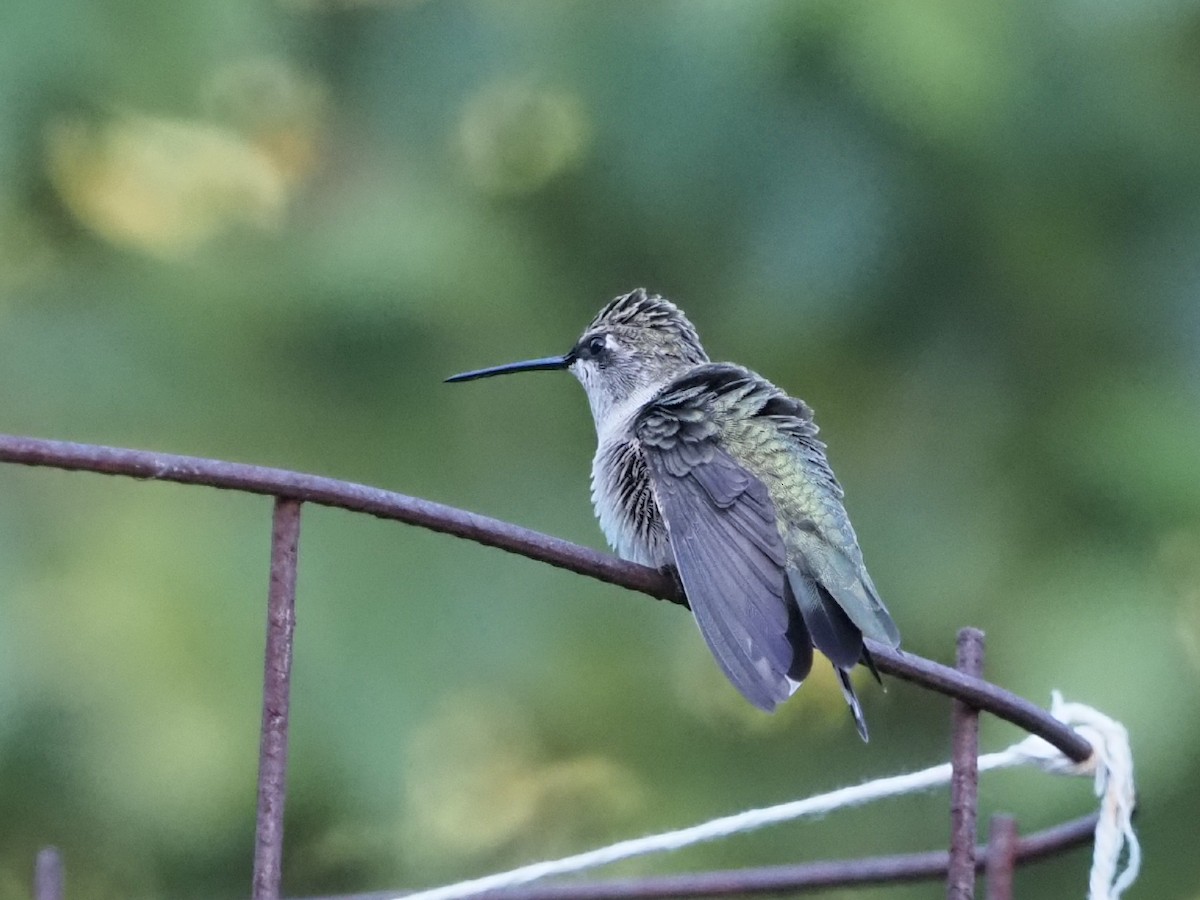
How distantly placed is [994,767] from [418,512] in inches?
29.7

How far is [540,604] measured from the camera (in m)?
3.94

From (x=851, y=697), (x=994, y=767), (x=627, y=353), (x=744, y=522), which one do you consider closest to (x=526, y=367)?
(x=627, y=353)

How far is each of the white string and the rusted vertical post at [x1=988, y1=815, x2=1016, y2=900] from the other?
69 millimetres

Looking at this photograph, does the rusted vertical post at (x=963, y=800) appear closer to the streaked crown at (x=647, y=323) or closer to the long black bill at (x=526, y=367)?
the long black bill at (x=526, y=367)

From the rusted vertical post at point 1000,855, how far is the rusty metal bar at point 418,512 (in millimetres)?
107

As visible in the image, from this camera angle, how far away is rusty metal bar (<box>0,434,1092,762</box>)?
5.01ft

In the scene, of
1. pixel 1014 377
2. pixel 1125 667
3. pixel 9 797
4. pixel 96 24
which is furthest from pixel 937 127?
pixel 9 797

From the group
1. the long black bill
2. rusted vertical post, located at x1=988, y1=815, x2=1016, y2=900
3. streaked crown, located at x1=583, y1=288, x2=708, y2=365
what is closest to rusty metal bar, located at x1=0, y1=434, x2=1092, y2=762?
rusted vertical post, located at x1=988, y1=815, x2=1016, y2=900

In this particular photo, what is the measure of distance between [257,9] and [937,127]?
5.07ft

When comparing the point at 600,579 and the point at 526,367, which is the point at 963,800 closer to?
the point at 600,579

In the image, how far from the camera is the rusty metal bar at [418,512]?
1528 mm

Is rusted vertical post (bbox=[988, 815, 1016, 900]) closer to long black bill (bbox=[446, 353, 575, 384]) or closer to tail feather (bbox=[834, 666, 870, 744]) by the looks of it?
tail feather (bbox=[834, 666, 870, 744])

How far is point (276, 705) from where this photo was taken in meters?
1.62

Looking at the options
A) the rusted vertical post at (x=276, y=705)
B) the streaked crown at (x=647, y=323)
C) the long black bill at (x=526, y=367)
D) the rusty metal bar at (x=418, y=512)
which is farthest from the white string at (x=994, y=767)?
the streaked crown at (x=647, y=323)
